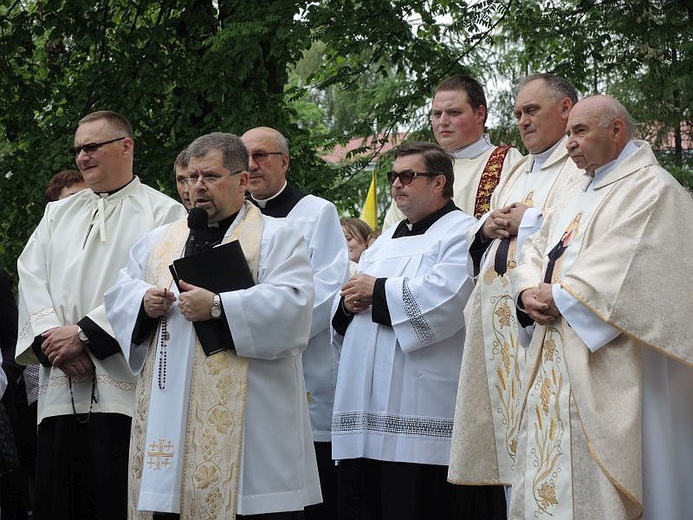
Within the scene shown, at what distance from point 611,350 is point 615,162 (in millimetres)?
981

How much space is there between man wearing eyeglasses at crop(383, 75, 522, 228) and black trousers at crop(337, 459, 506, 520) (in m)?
1.73

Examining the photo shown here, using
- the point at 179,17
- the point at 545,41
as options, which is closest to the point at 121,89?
the point at 179,17

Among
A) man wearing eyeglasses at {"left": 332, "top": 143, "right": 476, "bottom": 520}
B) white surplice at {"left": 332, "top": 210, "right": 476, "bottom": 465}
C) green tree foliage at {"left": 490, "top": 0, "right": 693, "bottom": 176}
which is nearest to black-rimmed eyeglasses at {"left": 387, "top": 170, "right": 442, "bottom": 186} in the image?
man wearing eyeglasses at {"left": 332, "top": 143, "right": 476, "bottom": 520}

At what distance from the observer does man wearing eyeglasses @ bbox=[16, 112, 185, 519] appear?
7.07 metres

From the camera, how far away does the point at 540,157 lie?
725 cm

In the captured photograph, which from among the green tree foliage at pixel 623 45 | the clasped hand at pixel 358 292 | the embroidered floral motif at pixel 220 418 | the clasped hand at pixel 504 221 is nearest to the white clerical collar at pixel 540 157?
the clasped hand at pixel 504 221

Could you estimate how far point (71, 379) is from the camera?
714cm

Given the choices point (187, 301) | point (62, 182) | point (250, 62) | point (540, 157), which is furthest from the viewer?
point (250, 62)

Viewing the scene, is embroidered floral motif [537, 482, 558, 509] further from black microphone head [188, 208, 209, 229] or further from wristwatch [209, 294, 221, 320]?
black microphone head [188, 208, 209, 229]

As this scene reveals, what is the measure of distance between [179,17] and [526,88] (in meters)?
7.34

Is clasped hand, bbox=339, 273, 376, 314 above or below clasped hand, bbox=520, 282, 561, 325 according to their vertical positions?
above

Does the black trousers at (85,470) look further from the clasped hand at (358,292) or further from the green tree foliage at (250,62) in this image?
the green tree foliage at (250,62)

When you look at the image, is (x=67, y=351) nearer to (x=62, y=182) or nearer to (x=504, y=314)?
(x=62, y=182)

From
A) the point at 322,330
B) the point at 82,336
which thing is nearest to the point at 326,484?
the point at 322,330
